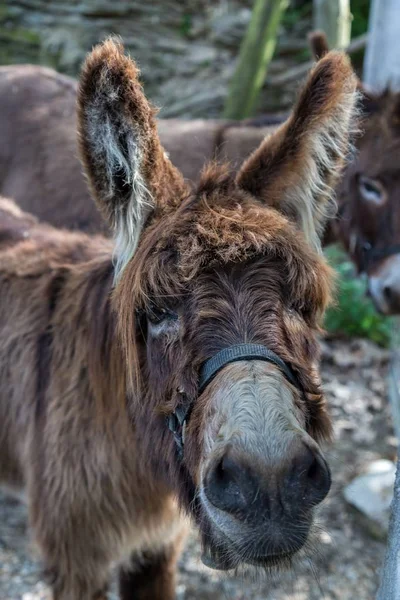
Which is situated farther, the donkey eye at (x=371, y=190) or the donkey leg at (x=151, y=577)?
the donkey eye at (x=371, y=190)

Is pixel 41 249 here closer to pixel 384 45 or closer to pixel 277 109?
pixel 384 45

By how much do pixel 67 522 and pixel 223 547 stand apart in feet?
3.16

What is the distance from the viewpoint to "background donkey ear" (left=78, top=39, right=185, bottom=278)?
204 cm

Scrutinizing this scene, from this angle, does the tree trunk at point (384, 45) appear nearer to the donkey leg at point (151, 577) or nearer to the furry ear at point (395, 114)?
the furry ear at point (395, 114)

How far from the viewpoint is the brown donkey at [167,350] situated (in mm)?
1753

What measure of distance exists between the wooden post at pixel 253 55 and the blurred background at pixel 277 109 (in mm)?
13

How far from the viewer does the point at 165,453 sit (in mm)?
2295

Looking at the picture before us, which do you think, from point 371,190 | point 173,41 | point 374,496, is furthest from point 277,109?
point 374,496

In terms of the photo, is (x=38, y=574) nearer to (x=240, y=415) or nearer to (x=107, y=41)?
(x=240, y=415)

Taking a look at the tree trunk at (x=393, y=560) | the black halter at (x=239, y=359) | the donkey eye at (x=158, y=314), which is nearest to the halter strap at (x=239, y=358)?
the black halter at (x=239, y=359)

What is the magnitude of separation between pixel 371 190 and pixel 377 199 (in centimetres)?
10

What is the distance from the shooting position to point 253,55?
23.4 ft

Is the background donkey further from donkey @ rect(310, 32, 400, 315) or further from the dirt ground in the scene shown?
the dirt ground

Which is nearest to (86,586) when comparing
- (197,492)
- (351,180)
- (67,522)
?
(67,522)
